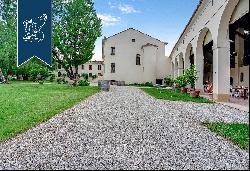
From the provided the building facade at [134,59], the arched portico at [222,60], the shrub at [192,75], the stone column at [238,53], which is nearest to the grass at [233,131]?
the arched portico at [222,60]

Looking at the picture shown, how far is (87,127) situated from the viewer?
9055 millimetres

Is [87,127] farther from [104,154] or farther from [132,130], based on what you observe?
[104,154]

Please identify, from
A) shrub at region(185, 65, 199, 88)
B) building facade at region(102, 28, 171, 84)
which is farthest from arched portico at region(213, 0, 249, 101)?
building facade at region(102, 28, 171, 84)

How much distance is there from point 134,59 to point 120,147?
149ft

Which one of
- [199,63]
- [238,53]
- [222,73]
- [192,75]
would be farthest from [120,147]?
[238,53]

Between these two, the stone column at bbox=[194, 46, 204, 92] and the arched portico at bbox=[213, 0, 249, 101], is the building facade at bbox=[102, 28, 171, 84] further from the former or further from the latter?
the arched portico at bbox=[213, 0, 249, 101]

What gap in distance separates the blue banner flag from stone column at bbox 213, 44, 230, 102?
14.4m

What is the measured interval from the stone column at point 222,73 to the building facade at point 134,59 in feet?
104

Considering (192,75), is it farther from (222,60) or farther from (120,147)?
(120,147)

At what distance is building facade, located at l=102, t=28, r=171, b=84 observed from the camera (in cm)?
5028

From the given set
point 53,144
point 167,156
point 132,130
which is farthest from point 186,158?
point 132,130

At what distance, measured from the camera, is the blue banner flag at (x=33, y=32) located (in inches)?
155

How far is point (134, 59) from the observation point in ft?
170

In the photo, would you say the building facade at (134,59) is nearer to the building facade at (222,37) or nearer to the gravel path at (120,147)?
the building facade at (222,37)
